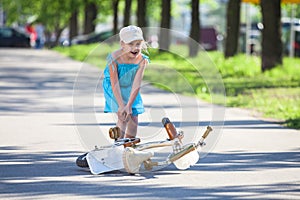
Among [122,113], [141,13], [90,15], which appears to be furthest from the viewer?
[90,15]

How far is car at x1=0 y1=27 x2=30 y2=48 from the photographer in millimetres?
64188

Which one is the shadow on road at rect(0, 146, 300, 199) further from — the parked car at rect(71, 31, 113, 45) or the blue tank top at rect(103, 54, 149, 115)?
the parked car at rect(71, 31, 113, 45)

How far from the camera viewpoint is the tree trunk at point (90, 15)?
63.1 m

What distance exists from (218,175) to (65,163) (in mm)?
1685

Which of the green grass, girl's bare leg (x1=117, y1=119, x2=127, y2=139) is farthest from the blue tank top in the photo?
the green grass

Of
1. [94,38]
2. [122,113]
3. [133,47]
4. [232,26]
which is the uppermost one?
[133,47]

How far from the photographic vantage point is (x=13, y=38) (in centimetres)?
6425

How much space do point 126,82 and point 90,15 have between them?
5478 cm

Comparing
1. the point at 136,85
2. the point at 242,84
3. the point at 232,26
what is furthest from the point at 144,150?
the point at 232,26

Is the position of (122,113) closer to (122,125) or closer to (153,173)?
(122,125)

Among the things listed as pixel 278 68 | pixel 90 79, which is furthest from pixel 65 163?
pixel 278 68

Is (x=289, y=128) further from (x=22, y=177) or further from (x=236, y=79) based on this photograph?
(x=236, y=79)

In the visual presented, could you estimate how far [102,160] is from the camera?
9508 millimetres

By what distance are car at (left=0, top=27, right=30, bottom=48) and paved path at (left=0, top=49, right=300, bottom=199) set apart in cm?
4719
